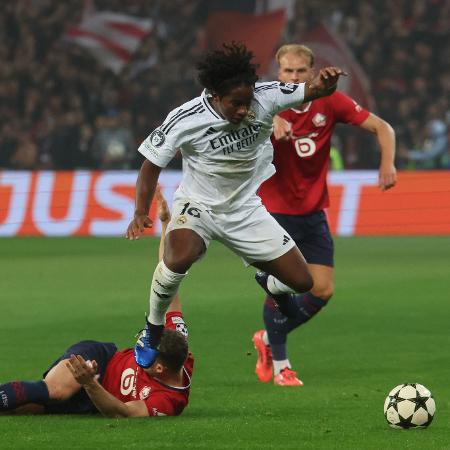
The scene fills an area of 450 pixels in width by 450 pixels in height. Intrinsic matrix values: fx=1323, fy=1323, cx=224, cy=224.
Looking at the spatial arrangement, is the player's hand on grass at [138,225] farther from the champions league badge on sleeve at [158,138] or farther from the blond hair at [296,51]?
the blond hair at [296,51]

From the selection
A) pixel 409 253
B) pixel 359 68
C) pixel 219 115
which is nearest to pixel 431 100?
pixel 359 68

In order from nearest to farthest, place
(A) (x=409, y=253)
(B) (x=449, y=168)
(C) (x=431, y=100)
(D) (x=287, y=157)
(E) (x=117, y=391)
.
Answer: (E) (x=117, y=391), (D) (x=287, y=157), (A) (x=409, y=253), (B) (x=449, y=168), (C) (x=431, y=100)

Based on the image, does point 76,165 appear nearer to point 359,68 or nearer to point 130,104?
point 130,104

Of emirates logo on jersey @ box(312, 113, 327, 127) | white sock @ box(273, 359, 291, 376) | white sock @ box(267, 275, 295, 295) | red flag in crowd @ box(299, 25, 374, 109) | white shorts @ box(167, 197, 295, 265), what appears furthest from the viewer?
red flag in crowd @ box(299, 25, 374, 109)

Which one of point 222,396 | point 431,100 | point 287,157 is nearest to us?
point 222,396

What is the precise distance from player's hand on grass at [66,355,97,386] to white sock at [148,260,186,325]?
0.91m

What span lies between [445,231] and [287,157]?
33.7 feet

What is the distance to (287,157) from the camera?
28.0ft

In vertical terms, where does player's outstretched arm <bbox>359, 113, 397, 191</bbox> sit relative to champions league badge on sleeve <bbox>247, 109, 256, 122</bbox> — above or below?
below

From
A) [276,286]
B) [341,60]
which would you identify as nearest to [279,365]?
[276,286]

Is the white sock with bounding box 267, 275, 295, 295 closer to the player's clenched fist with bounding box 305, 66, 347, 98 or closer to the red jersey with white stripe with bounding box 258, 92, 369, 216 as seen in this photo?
the red jersey with white stripe with bounding box 258, 92, 369, 216

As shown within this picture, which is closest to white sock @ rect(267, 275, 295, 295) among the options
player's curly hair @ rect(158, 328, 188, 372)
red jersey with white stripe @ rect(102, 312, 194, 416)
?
red jersey with white stripe @ rect(102, 312, 194, 416)

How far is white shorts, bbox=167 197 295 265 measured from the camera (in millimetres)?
7195

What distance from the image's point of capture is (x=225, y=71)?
269 inches
